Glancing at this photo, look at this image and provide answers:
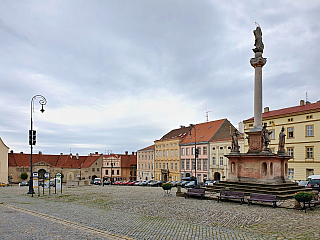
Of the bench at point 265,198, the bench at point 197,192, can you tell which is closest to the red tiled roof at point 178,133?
the bench at point 197,192

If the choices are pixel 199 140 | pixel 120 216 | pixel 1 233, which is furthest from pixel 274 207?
pixel 199 140

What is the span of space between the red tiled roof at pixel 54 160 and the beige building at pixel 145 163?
11.5 meters

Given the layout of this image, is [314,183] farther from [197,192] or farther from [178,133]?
[178,133]

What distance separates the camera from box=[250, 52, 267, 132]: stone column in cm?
2265

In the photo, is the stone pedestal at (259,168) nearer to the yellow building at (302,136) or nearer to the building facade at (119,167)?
the yellow building at (302,136)

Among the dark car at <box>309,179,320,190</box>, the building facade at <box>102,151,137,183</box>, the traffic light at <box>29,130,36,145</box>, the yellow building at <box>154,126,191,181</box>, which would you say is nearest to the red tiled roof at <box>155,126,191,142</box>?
the yellow building at <box>154,126,191,181</box>

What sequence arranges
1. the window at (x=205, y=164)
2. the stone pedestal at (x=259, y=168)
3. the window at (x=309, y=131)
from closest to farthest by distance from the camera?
the stone pedestal at (x=259, y=168) → the window at (x=309, y=131) → the window at (x=205, y=164)

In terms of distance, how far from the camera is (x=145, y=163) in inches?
3088

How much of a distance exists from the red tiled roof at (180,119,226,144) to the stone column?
32.7 meters

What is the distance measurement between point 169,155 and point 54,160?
100 ft

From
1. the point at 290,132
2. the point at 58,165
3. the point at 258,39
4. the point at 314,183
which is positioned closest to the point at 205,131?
the point at 290,132

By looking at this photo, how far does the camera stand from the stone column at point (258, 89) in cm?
2265

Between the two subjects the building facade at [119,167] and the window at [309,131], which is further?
the building facade at [119,167]

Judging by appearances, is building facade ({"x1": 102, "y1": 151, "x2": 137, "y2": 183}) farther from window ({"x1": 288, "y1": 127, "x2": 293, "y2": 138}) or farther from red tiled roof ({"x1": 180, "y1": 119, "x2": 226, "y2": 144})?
window ({"x1": 288, "y1": 127, "x2": 293, "y2": 138})
